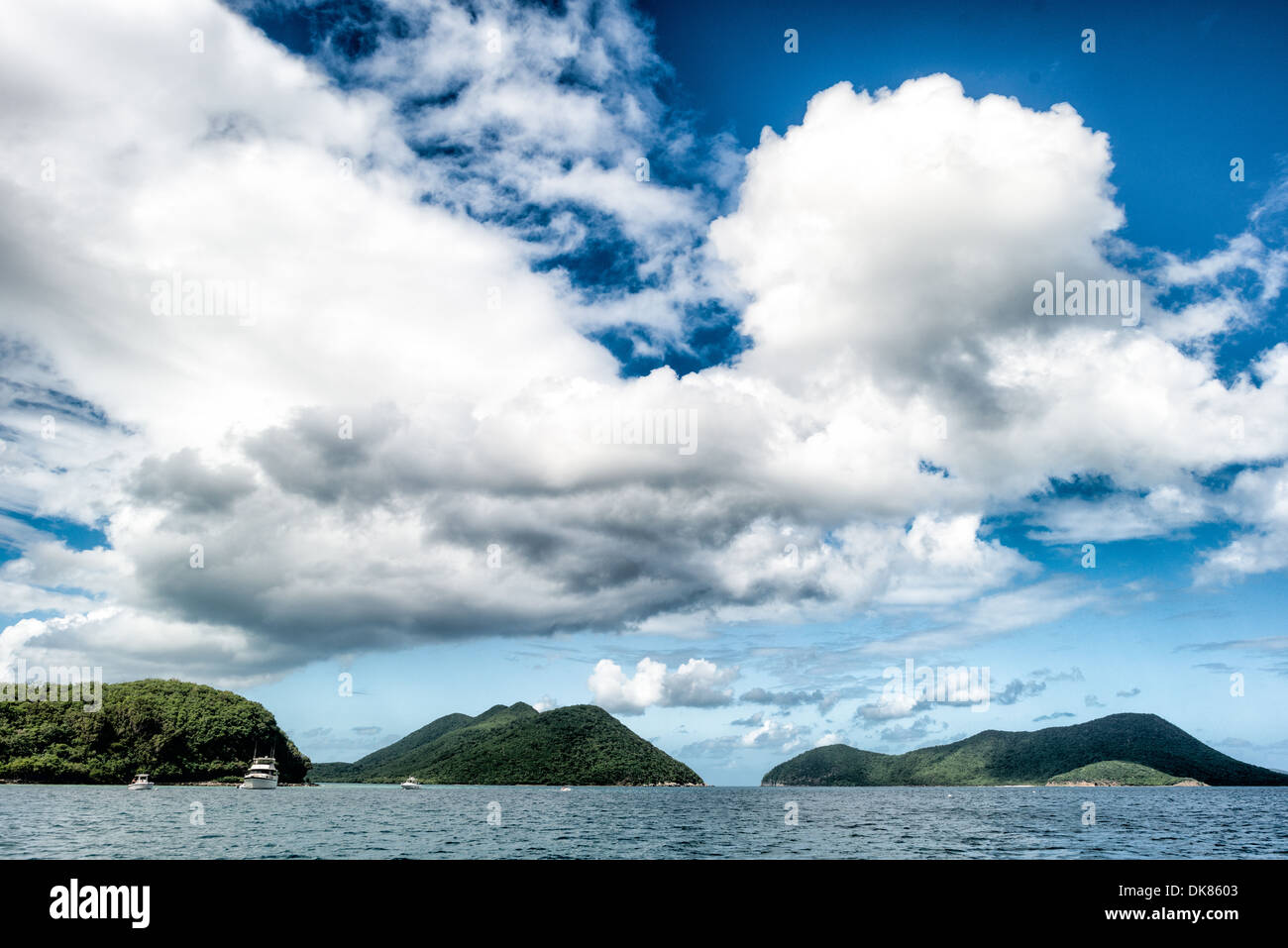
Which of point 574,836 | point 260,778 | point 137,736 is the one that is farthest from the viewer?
point 137,736

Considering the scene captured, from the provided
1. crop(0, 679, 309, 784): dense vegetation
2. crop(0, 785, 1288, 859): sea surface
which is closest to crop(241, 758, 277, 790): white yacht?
crop(0, 679, 309, 784): dense vegetation

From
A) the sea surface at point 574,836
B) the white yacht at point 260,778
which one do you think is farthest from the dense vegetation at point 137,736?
the sea surface at point 574,836

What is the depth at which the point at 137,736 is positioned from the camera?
16525 cm

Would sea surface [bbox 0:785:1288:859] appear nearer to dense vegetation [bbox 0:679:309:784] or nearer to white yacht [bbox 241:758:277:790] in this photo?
white yacht [bbox 241:758:277:790]

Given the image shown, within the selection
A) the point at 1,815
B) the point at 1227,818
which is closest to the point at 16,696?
the point at 1,815

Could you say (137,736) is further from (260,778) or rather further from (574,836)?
(574,836)

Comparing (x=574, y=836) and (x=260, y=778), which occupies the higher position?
(x=574, y=836)

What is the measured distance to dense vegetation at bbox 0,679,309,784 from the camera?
151m

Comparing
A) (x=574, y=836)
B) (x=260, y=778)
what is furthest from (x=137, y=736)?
(x=574, y=836)

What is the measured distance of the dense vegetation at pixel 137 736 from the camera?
151m

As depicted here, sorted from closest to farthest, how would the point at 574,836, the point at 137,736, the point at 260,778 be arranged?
the point at 574,836, the point at 260,778, the point at 137,736

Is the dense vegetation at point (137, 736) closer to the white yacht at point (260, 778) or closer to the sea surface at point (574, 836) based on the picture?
the white yacht at point (260, 778)
